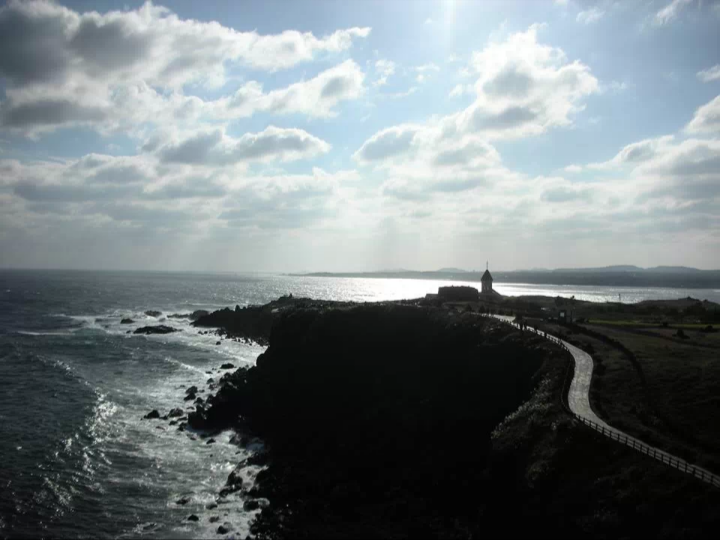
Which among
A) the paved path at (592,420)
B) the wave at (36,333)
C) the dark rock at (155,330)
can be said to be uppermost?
the paved path at (592,420)

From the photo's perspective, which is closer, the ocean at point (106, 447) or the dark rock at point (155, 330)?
the ocean at point (106, 447)

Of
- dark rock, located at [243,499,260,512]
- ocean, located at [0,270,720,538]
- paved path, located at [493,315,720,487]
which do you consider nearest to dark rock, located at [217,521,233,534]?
ocean, located at [0,270,720,538]

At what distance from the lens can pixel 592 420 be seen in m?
24.6

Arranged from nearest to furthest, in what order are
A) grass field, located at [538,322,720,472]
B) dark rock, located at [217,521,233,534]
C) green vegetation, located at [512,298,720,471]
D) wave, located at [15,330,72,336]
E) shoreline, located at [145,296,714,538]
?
grass field, located at [538,322,720,472] → green vegetation, located at [512,298,720,471] → shoreline, located at [145,296,714,538] → dark rock, located at [217,521,233,534] → wave, located at [15,330,72,336]

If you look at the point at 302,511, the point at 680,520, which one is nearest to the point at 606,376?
the point at 680,520

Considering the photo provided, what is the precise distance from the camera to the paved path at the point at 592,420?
19.4 meters

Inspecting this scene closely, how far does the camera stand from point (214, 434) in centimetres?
3919

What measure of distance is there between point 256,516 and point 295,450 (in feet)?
29.9

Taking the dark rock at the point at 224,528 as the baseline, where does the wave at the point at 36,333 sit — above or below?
above

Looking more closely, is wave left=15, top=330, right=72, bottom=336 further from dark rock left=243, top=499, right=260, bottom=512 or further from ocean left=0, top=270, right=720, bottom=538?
dark rock left=243, top=499, right=260, bottom=512

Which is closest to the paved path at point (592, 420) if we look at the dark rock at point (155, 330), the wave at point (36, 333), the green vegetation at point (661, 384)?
the green vegetation at point (661, 384)

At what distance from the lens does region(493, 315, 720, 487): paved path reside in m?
19.4

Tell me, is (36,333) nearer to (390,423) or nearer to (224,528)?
(390,423)

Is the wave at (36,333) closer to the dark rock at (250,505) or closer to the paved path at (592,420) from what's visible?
the dark rock at (250,505)
